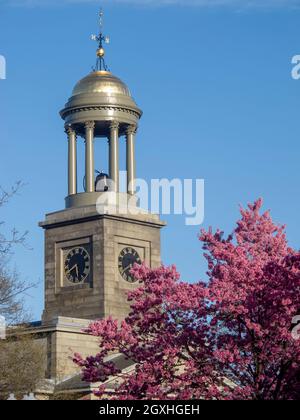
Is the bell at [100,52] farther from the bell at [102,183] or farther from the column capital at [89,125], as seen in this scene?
the bell at [102,183]

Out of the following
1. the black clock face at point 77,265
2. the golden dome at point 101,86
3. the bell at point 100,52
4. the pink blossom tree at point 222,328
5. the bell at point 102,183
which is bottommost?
the pink blossom tree at point 222,328

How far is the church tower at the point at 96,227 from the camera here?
107188mm

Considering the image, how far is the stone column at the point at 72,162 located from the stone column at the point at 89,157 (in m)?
1.50

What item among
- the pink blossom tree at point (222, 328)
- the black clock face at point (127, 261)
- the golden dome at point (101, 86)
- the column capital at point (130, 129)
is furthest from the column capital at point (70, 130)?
the pink blossom tree at point (222, 328)

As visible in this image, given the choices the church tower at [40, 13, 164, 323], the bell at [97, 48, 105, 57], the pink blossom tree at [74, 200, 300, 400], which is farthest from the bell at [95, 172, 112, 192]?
the pink blossom tree at [74, 200, 300, 400]

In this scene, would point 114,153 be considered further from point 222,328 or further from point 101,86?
point 222,328

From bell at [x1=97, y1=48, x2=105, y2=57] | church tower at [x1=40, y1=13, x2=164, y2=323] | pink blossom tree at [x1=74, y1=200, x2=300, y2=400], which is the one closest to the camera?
pink blossom tree at [x1=74, y1=200, x2=300, y2=400]

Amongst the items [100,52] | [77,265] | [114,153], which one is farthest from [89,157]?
[100,52]

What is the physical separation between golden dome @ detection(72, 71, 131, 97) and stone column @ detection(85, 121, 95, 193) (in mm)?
2577

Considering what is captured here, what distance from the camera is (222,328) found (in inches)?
2387

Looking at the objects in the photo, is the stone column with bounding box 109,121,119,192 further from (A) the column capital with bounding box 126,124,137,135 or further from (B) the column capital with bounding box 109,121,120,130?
(A) the column capital with bounding box 126,124,137,135

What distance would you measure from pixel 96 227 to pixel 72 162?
5189 mm

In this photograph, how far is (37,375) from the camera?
81.6 m

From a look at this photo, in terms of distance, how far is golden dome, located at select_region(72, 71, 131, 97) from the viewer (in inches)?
4326
